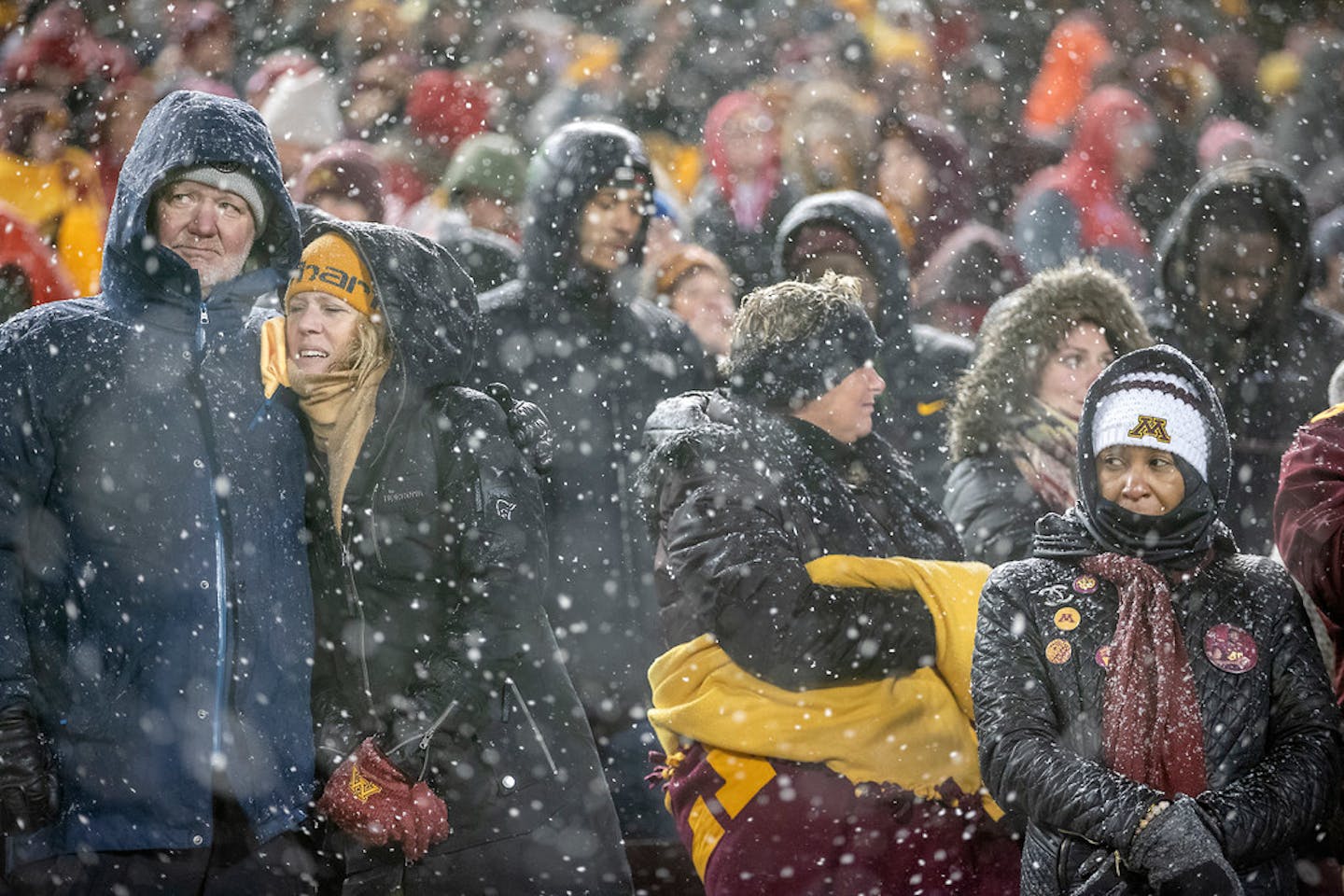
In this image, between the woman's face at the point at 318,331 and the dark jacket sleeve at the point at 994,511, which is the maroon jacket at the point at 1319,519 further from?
the woman's face at the point at 318,331

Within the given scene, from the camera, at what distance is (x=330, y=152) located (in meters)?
6.71

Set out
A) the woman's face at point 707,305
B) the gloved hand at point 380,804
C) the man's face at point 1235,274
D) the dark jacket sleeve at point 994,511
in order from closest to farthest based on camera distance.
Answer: the gloved hand at point 380,804 → the dark jacket sleeve at point 994,511 → the man's face at point 1235,274 → the woman's face at point 707,305

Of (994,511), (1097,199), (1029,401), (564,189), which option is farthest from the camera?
(1097,199)

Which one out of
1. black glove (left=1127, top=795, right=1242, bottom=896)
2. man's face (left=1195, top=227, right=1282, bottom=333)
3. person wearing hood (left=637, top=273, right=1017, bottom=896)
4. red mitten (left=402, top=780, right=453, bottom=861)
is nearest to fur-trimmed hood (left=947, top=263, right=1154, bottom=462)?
man's face (left=1195, top=227, right=1282, bottom=333)

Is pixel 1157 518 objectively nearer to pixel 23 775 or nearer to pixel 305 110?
pixel 23 775

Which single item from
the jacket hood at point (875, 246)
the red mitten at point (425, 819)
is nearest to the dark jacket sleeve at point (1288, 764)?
the red mitten at point (425, 819)

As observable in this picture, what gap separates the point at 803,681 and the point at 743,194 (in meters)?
4.11

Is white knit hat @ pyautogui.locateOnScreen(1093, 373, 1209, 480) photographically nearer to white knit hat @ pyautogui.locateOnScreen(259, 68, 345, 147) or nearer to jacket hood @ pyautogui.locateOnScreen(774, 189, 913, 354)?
jacket hood @ pyautogui.locateOnScreen(774, 189, 913, 354)

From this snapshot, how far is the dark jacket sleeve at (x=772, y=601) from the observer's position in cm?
380

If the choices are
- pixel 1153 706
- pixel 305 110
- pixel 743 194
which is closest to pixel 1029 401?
pixel 1153 706

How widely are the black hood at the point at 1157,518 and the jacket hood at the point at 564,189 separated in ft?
7.63

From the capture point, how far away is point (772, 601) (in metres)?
3.79

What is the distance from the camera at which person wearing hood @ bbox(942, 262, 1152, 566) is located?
4.58 metres

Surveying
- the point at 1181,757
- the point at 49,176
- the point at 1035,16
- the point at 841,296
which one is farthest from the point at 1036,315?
the point at 1035,16
